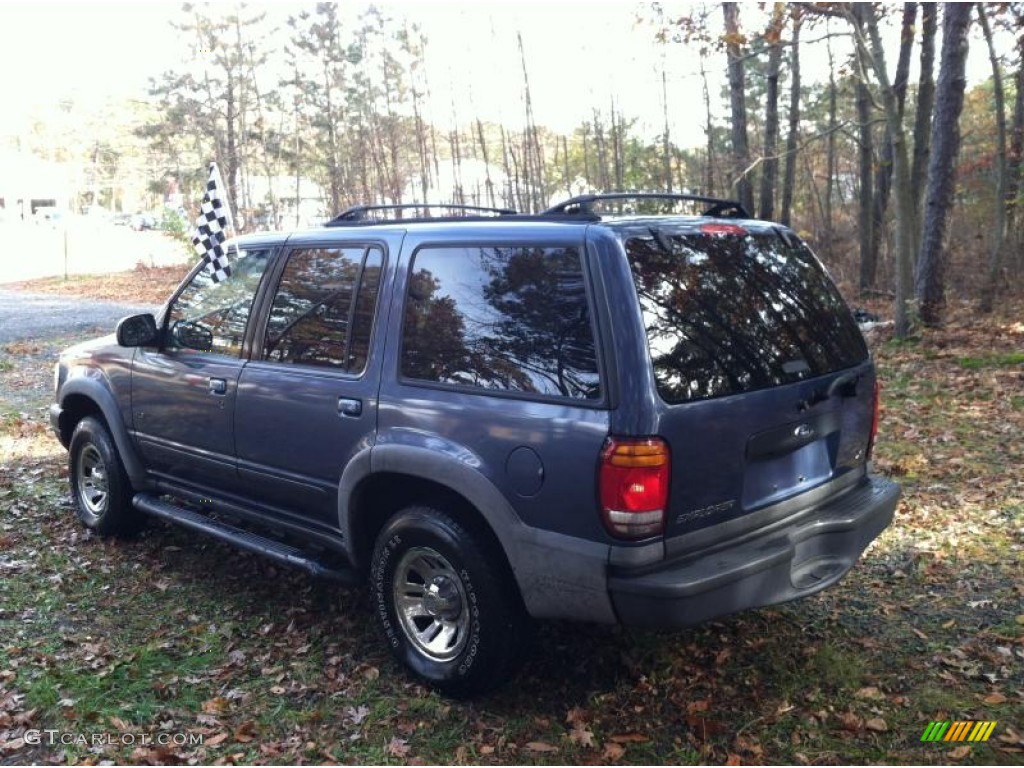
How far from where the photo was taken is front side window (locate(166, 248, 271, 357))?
15.0 ft

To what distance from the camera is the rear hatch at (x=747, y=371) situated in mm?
3078

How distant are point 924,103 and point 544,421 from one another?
14.5 meters

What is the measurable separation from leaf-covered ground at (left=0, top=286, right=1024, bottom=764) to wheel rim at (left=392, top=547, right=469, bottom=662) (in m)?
0.23

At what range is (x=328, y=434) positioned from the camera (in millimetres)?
3885

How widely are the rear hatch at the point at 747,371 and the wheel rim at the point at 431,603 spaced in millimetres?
1012

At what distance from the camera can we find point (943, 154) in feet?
35.9

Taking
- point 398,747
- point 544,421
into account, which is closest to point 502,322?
point 544,421

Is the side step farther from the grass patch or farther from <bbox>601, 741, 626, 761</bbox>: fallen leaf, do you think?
the grass patch

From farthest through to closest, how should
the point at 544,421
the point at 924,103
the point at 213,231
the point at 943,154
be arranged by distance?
1. the point at 924,103
2. the point at 943,154
3. the point at 213,231
4. the point at 544,421

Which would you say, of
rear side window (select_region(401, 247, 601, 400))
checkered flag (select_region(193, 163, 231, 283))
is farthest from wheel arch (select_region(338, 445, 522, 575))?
checkered flag (select_region(193, 163, 231, 283))

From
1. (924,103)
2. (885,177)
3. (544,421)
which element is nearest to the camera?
(544,421)

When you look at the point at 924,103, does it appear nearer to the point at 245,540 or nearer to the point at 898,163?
the point at 898,163

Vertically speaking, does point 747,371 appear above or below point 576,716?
above

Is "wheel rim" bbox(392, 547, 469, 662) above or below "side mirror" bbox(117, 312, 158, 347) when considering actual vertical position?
below
